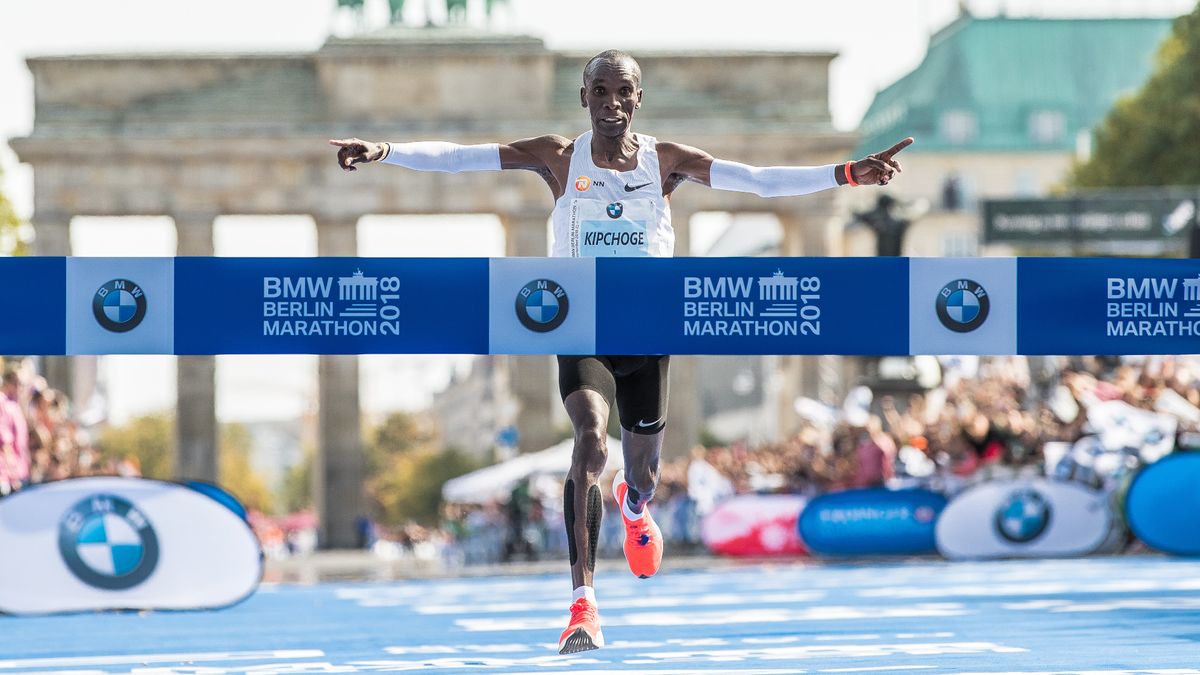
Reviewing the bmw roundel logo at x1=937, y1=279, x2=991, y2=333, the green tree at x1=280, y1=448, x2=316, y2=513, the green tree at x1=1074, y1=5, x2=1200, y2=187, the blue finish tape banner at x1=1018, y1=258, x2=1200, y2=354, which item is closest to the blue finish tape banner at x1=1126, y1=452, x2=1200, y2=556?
the blue finish tape banner at x1=1018, y1=258, x2=1200, y2=354

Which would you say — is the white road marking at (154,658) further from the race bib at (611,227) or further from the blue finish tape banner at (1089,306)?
the blue finish tape banner at (1089,306)

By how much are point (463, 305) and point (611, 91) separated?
110cm

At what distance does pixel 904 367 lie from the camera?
108 ft

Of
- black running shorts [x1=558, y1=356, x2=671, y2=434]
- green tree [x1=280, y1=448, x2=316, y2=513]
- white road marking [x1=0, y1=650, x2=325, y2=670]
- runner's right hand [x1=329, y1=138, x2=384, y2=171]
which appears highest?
runner's right hand [x1=329, y1=138, x2=384, y2=171]

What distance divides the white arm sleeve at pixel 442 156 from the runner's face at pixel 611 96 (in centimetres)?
43

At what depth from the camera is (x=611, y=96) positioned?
25.6 ft

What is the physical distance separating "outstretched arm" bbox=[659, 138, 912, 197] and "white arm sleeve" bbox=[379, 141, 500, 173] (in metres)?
0.66

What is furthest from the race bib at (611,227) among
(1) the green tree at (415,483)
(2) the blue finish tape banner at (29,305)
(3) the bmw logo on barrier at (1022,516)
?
(1) the green tree at (415,483)

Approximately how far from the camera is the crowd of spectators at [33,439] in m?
15.0

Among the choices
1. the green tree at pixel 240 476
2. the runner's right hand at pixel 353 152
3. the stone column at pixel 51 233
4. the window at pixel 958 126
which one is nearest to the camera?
the runner's right hand at pixel 353 152

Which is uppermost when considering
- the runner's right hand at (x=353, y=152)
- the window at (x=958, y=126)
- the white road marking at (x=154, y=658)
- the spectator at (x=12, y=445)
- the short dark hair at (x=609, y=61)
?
the window at (x=958, y=126)

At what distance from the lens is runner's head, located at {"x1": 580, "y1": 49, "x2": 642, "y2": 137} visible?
7734 millimetres

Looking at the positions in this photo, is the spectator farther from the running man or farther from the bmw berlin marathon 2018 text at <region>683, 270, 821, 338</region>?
the bmw berlin marathon 2018 text at <region>683, 270, 821, 338</region>

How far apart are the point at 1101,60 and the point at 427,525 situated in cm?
4466
